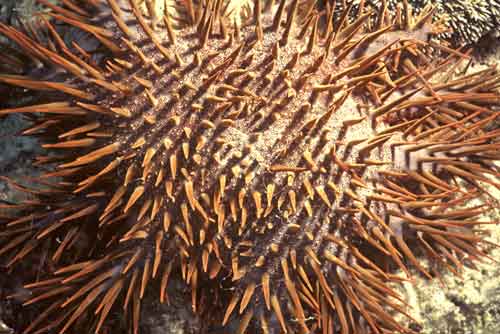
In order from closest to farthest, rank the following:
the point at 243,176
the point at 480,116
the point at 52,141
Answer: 1. the point at 243,176
2. the point at 52,141
3. the point at 480,116

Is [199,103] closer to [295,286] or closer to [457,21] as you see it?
[295,286]

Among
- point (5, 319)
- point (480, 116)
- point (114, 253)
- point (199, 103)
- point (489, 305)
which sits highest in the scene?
point (480, 116)

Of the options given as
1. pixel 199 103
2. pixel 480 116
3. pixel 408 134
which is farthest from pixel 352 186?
pixel 480 116

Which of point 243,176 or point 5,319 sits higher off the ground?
point 243,176

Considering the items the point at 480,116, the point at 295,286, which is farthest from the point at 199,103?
the point at 480,116

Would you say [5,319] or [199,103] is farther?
[5,319]

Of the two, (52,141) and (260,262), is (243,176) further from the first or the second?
(52,141)

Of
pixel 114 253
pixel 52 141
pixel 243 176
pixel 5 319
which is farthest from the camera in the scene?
pixel 5 319
